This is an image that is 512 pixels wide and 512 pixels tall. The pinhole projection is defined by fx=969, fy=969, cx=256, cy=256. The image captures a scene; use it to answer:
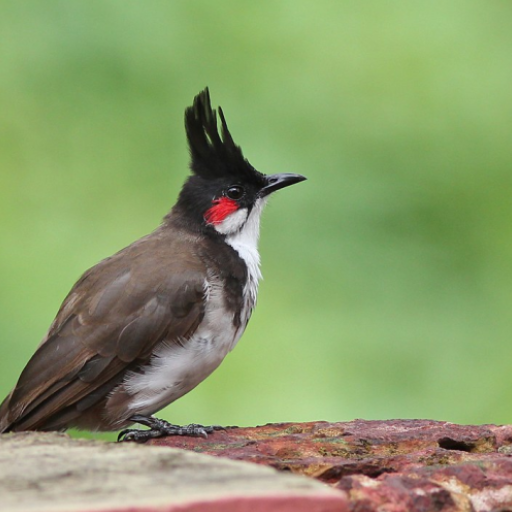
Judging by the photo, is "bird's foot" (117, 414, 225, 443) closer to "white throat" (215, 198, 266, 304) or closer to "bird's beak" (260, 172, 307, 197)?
"white throat" (215, 198, 266, 304)

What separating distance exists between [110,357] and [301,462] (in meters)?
0.95

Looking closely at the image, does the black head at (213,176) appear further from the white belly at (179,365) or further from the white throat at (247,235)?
the white belly at (179,365)

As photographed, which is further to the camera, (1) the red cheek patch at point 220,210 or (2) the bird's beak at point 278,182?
(2) the bird's beak at point 278,182

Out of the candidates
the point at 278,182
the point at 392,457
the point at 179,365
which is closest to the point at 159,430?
the point at 179,365

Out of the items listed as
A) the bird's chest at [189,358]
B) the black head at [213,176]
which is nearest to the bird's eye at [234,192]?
the black head at [213,176]

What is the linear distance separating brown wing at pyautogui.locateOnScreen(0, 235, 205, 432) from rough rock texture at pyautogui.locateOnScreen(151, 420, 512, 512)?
35 cm

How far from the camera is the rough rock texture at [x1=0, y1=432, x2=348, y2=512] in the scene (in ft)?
3.37

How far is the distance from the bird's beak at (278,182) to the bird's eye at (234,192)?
82 mm

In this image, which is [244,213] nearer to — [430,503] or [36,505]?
[430,503]

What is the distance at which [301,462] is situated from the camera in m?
1.64

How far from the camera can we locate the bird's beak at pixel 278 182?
10.1ft

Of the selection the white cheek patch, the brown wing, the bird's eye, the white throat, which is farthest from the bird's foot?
the bird's eye

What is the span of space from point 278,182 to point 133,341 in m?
0.84

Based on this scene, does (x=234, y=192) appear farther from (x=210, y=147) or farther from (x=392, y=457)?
(x=392, y=457)
